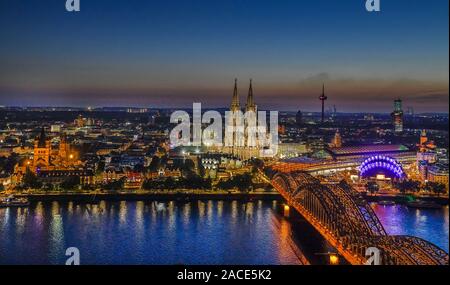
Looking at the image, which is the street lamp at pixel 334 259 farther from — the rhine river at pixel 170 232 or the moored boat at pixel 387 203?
the moored boat at pixel 387 203

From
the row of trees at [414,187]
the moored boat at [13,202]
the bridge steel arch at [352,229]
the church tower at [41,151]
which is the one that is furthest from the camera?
the church tower at [41,151]

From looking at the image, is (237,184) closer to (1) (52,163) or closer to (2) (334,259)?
(1) (52,163)

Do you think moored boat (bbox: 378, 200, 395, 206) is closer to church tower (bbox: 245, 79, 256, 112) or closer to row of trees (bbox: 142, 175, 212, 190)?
row of trees (bbox: 142, 175, 212, 190)

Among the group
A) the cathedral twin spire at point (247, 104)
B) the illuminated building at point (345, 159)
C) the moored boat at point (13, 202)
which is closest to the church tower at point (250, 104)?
the cathedral twin spire at point (247, 104)

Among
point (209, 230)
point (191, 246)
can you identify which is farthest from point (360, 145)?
point (191, 246)

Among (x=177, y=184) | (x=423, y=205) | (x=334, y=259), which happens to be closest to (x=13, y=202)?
(x=177, y=184)
